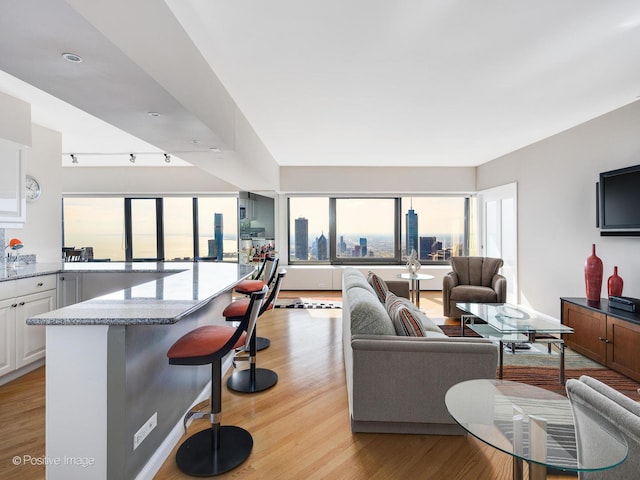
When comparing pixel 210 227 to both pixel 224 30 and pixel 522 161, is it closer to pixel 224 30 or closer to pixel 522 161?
pixel 224 30

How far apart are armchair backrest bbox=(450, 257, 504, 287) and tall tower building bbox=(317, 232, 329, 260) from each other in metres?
2.86

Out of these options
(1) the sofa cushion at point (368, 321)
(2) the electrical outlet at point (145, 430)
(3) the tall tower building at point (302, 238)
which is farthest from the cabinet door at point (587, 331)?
(3) the tall tower building at point (302, 238)

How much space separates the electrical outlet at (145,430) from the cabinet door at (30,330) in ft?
6.37

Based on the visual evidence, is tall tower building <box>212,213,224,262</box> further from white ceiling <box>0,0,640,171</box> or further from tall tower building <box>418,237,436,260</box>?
tall tower building <box>418,237,436,260</box>

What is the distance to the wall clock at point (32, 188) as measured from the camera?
359 cm

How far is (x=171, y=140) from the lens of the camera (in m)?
2.82

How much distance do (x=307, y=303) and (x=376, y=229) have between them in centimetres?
242

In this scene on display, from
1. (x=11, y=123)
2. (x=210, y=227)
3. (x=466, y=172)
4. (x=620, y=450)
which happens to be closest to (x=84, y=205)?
(x=210, y=227)

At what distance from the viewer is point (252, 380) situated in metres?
2.73

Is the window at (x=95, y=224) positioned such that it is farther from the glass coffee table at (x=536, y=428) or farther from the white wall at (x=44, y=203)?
the glass coffee table at (x=536, y=428)

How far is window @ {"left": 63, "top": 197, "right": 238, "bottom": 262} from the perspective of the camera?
680 centimetres

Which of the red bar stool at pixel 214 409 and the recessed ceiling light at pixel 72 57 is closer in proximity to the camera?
the recessed ceiling light at pixel 72 57

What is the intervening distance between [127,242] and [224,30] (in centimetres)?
596

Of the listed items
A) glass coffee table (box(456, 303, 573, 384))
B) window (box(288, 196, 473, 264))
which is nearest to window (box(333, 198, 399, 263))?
window (box(288, 196, 473, 264))
